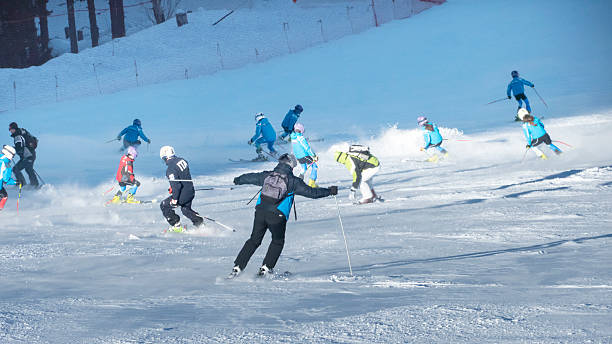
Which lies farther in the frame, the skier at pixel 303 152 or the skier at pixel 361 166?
the skier at pixel 303 152

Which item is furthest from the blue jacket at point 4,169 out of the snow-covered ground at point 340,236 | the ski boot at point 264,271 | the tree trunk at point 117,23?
the tree trunk at point 117,23

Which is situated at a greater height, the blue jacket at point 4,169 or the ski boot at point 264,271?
the blue jacket at point 4,169

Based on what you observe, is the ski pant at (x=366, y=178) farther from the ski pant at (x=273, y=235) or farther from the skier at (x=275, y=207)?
the ski pant at (x=273, y=235)

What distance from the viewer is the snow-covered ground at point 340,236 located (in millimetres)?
5148

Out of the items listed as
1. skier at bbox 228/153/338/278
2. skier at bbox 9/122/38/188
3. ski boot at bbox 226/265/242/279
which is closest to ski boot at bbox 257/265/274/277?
skier at bbox 228/153/338/278

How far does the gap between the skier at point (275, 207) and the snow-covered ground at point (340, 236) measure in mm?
239

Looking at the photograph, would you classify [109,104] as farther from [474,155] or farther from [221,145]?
[474,155]

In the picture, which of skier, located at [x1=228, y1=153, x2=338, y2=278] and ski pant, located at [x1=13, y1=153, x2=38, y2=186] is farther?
ski pant, located at [x1=13, y1=153, x2=38, y2=186]

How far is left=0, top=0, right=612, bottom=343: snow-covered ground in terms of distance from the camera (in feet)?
16.9

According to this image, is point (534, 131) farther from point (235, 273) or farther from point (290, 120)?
point (235, 273)

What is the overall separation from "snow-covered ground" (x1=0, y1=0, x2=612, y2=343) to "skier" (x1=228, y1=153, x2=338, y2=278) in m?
0.24

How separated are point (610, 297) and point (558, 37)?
3428cm

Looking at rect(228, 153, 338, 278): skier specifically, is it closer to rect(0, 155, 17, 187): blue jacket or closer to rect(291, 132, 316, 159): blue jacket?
rect(0, 155, 17, 187): blue jacket

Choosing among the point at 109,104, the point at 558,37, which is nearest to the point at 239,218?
the point at 109,104
